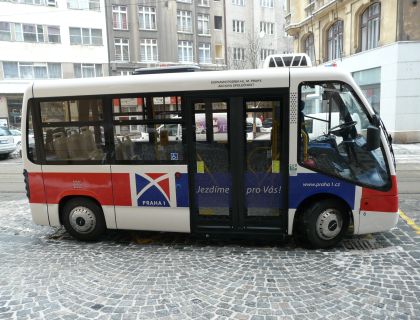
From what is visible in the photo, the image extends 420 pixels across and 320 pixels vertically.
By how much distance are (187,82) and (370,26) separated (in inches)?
735

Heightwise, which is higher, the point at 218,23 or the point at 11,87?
the point at 218,23

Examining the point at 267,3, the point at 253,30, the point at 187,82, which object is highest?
the point at 267,3

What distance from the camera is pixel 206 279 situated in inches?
183

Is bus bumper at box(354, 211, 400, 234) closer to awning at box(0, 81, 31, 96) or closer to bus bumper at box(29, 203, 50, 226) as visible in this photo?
bus bumper at box(29, 203, 50, 226)

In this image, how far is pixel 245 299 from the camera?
4.14 metres

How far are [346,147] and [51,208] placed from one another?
15.4 feet

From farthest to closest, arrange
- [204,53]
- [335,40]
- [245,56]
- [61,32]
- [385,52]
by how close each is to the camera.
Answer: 1. [245,56]
2. [204,53]
3. [61,32]
4. [335,40]
5. [385,52]

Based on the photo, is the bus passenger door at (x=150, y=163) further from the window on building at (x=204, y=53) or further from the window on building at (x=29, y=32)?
the window on building at (x=204, y=53)

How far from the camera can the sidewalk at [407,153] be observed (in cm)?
1432

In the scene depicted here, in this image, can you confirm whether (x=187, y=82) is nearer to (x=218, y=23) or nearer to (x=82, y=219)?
(x=82, y=219)

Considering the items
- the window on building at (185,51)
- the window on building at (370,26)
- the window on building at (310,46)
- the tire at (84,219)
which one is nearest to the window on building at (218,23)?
the window on building at (185,51)

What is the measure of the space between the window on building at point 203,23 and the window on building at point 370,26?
84.1ft

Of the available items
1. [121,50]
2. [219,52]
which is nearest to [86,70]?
[121,50]

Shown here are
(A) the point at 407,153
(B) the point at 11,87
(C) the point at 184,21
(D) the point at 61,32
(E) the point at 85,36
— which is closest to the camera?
(A) the point at 407,153
